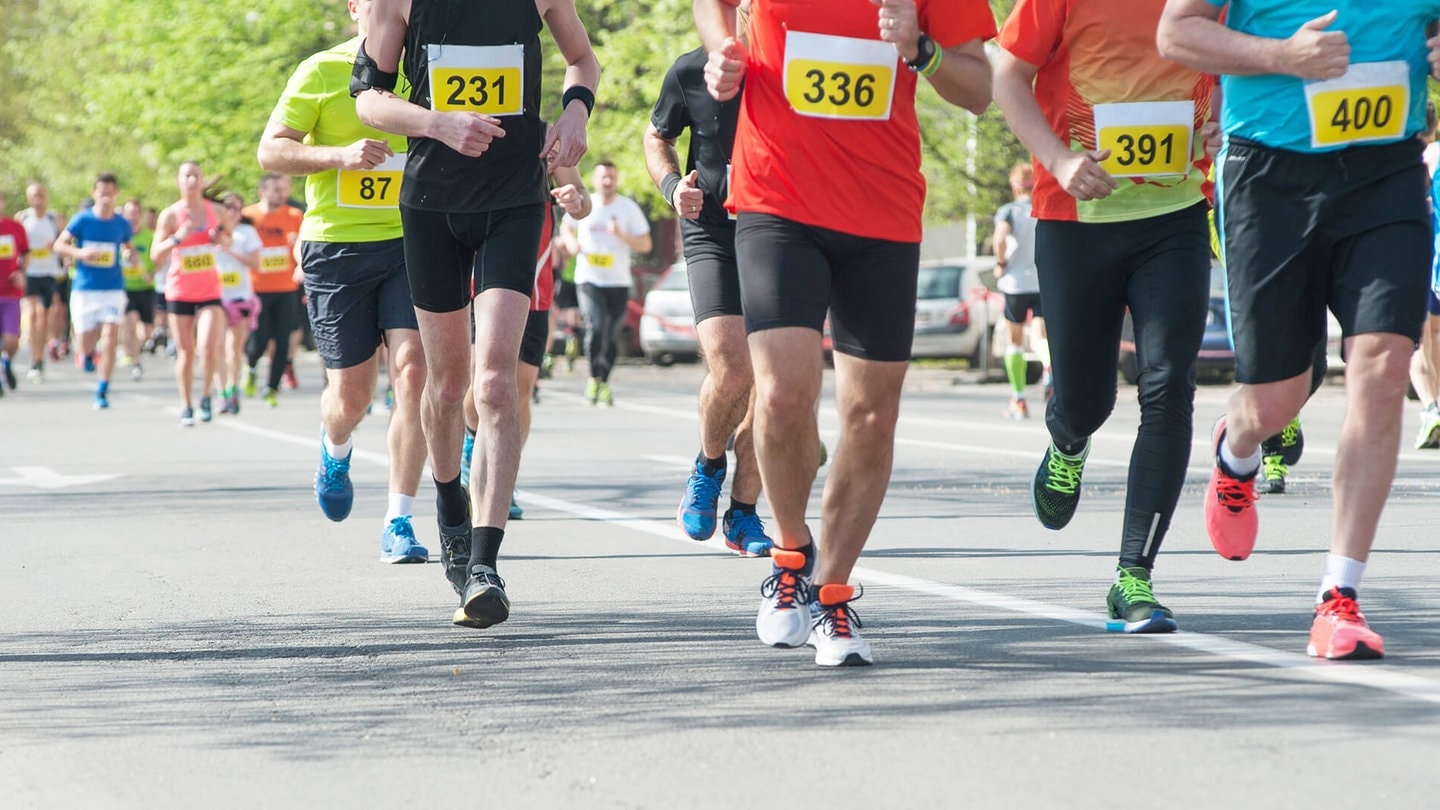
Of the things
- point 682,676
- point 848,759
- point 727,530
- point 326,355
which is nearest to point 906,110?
point 682,676

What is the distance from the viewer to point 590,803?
4148 mm

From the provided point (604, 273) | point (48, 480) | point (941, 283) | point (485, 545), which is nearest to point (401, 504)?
point (485, 545)

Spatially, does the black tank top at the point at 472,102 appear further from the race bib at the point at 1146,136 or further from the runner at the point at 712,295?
the race bib at the point at 1146,136

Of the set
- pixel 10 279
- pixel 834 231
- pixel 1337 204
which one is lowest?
pixel 10 279

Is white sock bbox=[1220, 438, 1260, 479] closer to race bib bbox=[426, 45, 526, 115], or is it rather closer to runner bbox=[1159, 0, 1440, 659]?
runner bbox=[1159, 0, 1440, 659]

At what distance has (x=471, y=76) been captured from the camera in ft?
21.5

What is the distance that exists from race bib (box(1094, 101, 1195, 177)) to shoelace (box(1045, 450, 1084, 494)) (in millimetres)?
1295

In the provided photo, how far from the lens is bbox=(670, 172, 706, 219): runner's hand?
7488 millimetres

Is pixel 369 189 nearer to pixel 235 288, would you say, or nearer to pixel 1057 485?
pixel 1057 485

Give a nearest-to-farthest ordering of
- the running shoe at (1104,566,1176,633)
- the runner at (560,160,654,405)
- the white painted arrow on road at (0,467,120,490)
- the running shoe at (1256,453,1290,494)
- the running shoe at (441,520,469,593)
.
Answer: the running shoe at (1104,566,1176,633), the running shoe at (441,520,469,593), the running shoe at (1256,453,1290,494), the white painted arrow on road at (0,467,120,490), the runner at (560,160,654,405)

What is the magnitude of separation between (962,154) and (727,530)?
70.5 feet

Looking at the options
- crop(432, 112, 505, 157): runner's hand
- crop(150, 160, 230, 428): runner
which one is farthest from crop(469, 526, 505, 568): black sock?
crop(150, 160, 230, 428): runner

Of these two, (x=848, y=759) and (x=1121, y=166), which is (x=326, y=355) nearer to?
(x=1121, y=166)

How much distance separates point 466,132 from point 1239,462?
2324mm
